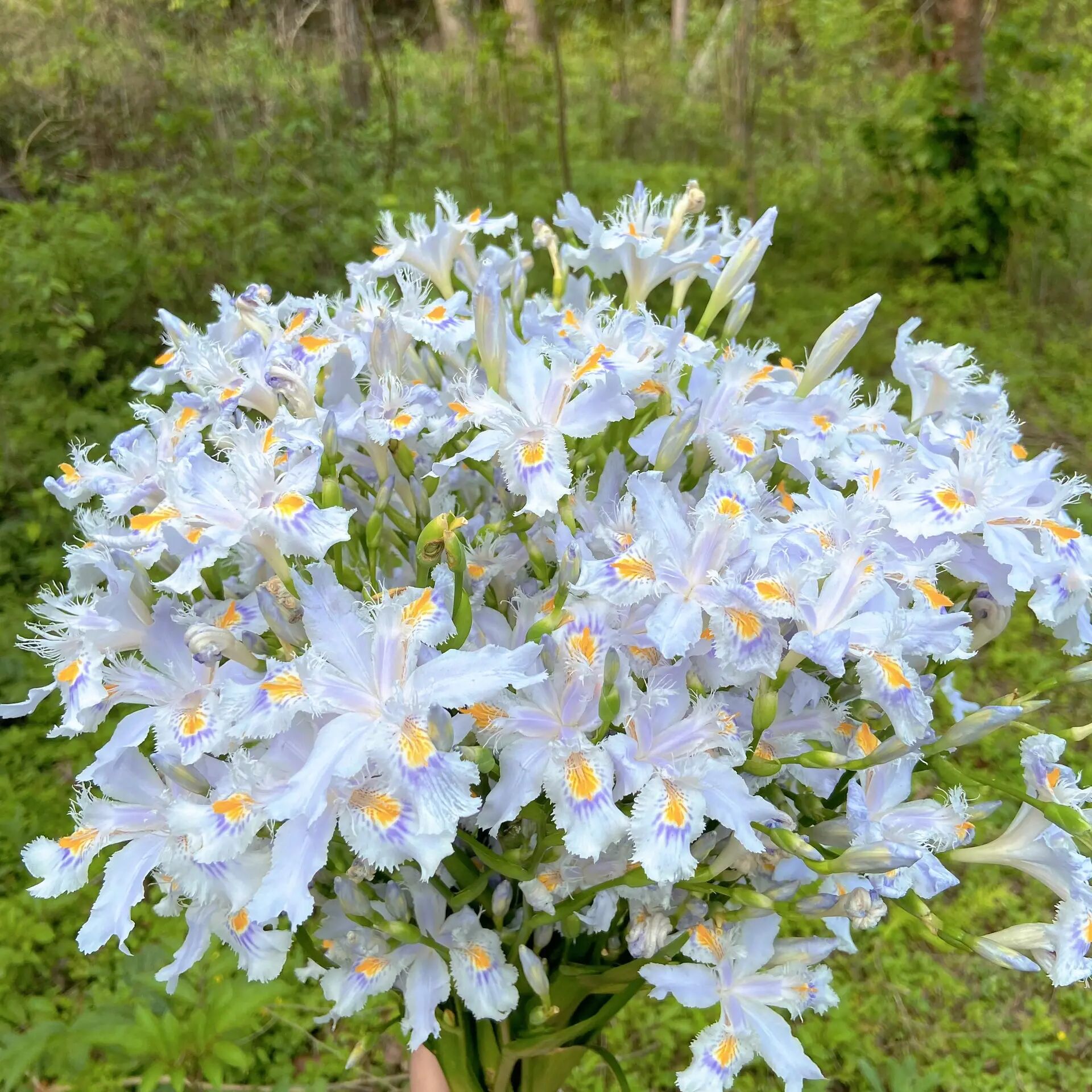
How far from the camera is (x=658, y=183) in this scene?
16.0ft

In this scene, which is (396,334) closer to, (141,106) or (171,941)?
(171,941)

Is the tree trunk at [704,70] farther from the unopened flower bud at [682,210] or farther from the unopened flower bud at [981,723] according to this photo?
the unopened flower bud at [981,723]

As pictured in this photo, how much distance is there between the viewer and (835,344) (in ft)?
3.04

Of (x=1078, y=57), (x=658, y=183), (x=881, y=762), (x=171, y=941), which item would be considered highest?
Answer: (x=881, y=762)

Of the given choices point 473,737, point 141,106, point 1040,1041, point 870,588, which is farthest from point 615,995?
point 141,106

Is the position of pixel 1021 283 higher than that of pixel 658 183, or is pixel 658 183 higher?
pixel 658 183

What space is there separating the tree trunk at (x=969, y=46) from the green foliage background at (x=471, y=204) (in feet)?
0.29

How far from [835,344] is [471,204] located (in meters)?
3.24

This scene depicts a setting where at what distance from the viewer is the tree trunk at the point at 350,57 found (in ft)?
14.2

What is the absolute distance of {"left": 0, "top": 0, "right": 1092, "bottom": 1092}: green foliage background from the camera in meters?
1.88

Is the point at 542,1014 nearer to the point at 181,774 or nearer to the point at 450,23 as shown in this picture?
the point at 181,774

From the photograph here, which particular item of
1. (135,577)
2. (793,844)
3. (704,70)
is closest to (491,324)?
(135,577)

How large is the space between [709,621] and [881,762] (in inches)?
7.9

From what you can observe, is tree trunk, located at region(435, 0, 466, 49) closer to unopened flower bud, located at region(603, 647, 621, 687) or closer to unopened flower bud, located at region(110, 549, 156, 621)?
unopened flower bud, located at region(110, 549, 156, 621)
